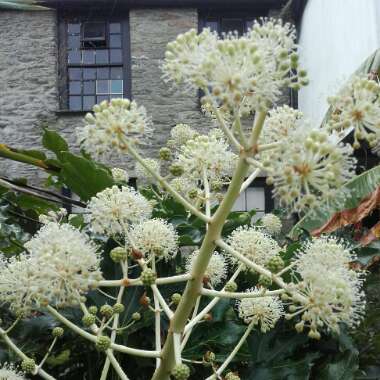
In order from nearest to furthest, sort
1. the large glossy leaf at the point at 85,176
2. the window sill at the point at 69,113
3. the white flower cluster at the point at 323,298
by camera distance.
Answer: the white flower cluster at the point at 323,298 < the large glossy leaf at the point at 85,176 < the window sill at the point at 69,113

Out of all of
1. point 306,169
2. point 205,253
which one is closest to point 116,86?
point 205,253

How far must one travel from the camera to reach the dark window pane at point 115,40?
10.4 metres

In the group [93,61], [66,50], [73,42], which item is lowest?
Result: [93,61]

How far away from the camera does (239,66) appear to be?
110 cm

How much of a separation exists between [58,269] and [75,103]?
944 cm

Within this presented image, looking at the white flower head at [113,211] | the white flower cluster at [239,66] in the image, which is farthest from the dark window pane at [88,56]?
the white flower cluster at [239,66]

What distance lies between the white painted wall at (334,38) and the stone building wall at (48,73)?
1821mm

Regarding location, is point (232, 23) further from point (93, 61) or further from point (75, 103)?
point (75, 103)

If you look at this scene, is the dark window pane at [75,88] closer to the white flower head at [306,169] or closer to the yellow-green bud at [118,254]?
the yellow-green bud at [118,254]

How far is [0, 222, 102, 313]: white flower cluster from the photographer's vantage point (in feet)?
3.99

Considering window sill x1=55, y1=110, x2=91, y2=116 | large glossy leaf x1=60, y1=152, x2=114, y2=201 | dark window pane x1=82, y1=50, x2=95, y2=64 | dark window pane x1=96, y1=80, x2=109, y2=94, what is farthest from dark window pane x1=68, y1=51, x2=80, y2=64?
large glossy leaf x1=60, y1=152, x2=114, y2=201

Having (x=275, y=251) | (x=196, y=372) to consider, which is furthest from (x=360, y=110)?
(x=196, y=372)

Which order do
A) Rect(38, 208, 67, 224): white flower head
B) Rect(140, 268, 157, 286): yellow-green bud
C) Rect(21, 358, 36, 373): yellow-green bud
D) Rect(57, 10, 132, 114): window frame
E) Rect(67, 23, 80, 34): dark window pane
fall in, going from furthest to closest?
Rect(67, 23, 80, 34): dark window pane
Rect(57, 10, 132, 114): window frame
Rect(38, 208, 67, 224): white flower head
Rect(21, 358, 36, 373): yellow-green bud
Rect(140, 268, 157, 286): yellow-green bud

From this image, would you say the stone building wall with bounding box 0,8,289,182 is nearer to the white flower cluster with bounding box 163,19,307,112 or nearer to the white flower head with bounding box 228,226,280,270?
the white flower head with bounding box 228,226,280,270
